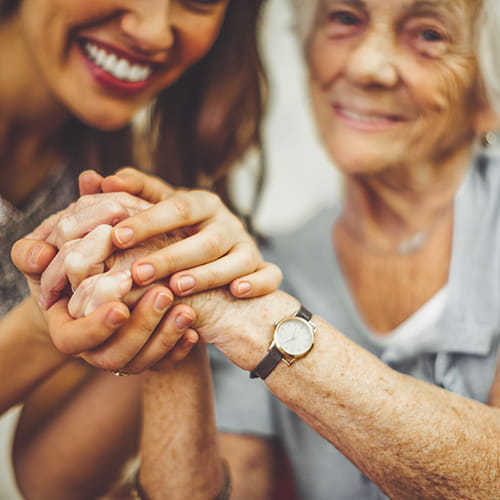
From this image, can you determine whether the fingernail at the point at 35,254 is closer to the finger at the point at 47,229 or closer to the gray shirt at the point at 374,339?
the finger at the point at 47,229

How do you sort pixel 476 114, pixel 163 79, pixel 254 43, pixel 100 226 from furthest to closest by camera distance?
pixel 254 43 → pixel 163 79 → pixel 476 114 → pixel 100 226

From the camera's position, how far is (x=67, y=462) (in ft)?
4.25

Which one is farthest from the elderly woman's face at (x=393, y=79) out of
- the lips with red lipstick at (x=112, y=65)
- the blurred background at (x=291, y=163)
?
the blurred background at (x=291, y=163)

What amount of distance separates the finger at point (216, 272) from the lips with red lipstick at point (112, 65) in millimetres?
599

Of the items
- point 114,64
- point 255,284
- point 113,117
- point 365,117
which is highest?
point 114,64

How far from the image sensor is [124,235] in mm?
814

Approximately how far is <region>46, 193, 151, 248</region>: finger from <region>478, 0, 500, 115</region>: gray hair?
788 mm

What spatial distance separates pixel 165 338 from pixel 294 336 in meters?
0.20

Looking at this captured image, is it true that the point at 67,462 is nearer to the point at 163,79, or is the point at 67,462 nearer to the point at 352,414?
the point at 352,414

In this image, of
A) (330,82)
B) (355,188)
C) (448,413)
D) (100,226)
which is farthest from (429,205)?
(100,226)

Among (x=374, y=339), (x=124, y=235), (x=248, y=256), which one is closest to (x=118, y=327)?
(x=124, y=235)

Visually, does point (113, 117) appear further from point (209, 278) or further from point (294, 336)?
point (294, 336)

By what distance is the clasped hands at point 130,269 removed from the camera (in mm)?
788

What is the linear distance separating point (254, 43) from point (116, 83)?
413 millimetres
